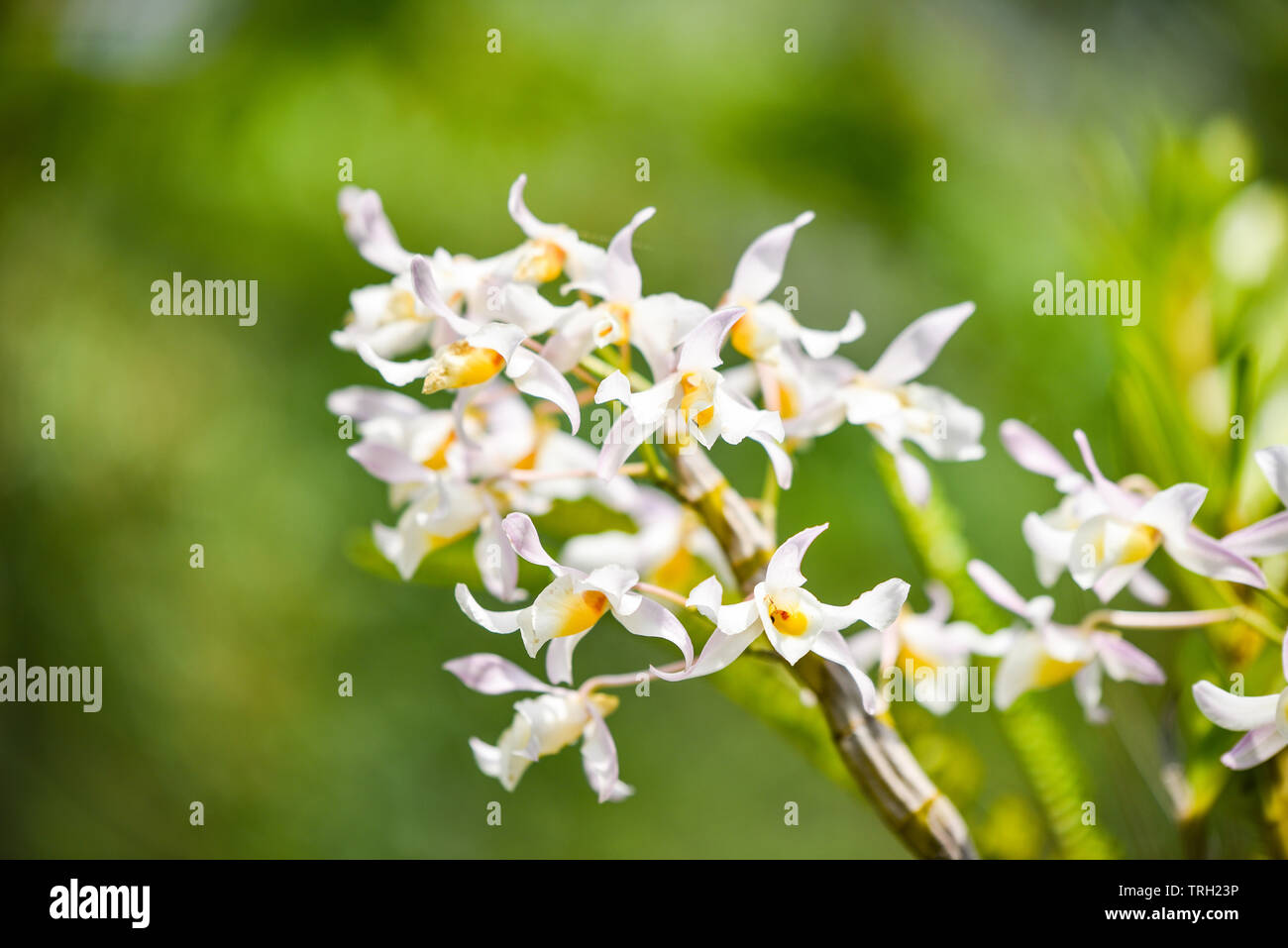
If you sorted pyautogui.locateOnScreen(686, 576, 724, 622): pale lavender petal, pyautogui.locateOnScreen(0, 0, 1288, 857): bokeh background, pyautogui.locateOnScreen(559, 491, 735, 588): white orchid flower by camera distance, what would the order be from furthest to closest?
1. pyautogui.locateOnScreen(0, 0, 1288, 857): bokeh background
2. pyautogui.locateOnScreen(559, 491, 735, 588): white orchid flower
3. pyautogui.locateOnScreen(686, 576, 724, 622): pale lavender petal

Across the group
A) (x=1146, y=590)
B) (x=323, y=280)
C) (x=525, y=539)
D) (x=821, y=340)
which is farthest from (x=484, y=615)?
(x=323, y=280)

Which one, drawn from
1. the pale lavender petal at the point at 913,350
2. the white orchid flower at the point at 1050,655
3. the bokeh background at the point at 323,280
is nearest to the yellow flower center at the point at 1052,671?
the white orchid flower at the point at 1050,655

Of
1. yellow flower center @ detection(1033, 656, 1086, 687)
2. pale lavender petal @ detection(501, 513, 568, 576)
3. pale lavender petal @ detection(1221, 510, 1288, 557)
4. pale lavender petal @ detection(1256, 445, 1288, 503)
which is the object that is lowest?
yellow flower center @ detection(1033, 656, 1086, 687)

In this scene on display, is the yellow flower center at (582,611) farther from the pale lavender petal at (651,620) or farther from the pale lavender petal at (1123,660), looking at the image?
the pale lavender petal at (1123,660)

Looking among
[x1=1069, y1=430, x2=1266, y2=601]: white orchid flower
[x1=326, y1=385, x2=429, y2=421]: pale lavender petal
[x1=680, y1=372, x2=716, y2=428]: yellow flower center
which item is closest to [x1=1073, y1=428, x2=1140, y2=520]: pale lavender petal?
[x1=1069, y1=430, x2=1266, y2=601]: white orchid flower

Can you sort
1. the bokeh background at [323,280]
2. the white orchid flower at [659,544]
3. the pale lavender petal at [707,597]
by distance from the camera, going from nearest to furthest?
1. the pale lavender petal at [707,597]
2. the white orchid flower at [659,544]
3. the bokeh background at [323,280]

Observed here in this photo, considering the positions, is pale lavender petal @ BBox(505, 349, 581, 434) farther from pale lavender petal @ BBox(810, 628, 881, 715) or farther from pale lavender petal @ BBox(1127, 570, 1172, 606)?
pale lavender petal @ BBox(1127, 570, 1172, 606)

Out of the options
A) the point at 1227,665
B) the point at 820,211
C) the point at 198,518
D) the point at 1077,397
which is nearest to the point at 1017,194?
the point at 820,211
